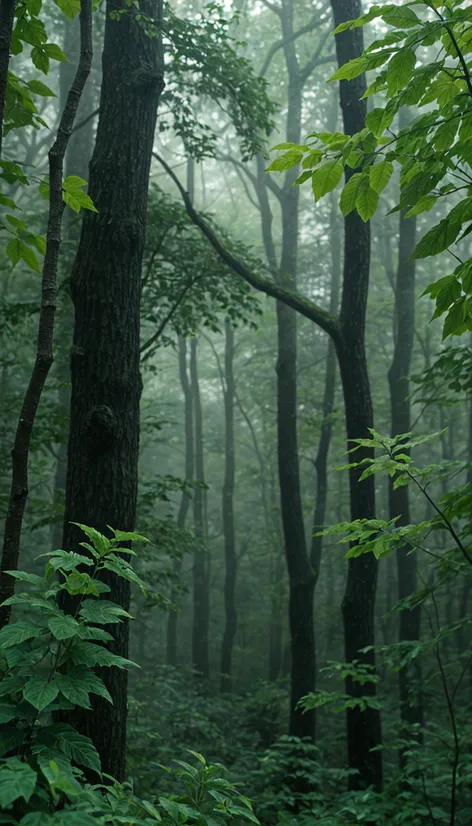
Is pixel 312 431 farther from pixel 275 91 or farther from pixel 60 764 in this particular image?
pixel 60 764

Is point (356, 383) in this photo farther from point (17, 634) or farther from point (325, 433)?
point (325, 433)

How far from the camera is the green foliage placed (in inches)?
101

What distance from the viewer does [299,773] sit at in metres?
6.76

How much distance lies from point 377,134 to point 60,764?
2.43m

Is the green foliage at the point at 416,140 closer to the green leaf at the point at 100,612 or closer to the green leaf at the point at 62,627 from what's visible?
the green leaf at the point at 100,612

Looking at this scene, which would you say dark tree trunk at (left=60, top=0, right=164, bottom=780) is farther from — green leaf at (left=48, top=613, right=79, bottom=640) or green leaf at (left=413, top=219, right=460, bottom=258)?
green leaf at (left=413, top=219, right=460, bottom=258)

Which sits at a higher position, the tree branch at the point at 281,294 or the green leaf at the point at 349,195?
the tree branch at the point at 281,294

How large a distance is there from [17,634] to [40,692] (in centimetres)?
21

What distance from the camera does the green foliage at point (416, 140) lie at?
257 centimetres

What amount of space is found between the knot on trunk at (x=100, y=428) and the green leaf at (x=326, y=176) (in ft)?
7.29

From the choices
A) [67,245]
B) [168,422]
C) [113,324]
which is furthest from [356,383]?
[67,245]

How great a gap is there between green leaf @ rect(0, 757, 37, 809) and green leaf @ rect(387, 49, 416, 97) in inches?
101

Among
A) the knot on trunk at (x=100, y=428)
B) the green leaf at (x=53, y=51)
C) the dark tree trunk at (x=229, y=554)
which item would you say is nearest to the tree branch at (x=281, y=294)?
the knot on trunk at (x=100, y=428)

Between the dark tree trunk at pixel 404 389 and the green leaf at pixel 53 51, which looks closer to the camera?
the green leaf at pixel 53 51
